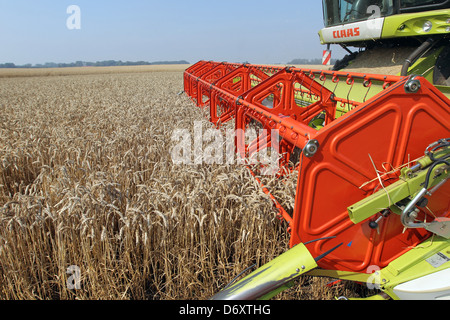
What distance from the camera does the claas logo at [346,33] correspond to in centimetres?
443

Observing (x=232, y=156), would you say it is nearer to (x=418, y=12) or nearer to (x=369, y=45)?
(x=418, y=12)

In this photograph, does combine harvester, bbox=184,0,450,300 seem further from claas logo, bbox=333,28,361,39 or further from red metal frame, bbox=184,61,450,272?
claas logo, bbox=333,28,361,39

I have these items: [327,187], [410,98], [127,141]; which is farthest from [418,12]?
[127,141]

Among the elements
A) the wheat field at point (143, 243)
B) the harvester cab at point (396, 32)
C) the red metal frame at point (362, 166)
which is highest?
the harvester cab at point (396, 32)

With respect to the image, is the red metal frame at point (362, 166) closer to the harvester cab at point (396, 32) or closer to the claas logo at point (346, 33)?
the harvester cab at point (396, 32)

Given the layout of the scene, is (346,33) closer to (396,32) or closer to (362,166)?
(396,32)

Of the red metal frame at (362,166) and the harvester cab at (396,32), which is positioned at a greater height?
the harvester cab at (396,32)

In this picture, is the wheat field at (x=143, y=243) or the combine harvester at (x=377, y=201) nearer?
the combine harvester at (x=377, y=201)

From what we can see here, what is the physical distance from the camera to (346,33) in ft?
15.4

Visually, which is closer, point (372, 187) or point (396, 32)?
point (372, 187)

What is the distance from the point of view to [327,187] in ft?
4.98

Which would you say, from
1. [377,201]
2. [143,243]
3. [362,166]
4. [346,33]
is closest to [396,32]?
[346,33]

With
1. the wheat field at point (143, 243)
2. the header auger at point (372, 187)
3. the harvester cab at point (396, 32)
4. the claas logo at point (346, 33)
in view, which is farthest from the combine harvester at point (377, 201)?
the claas logo at point (346, 33)

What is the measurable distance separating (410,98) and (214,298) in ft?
4.61
